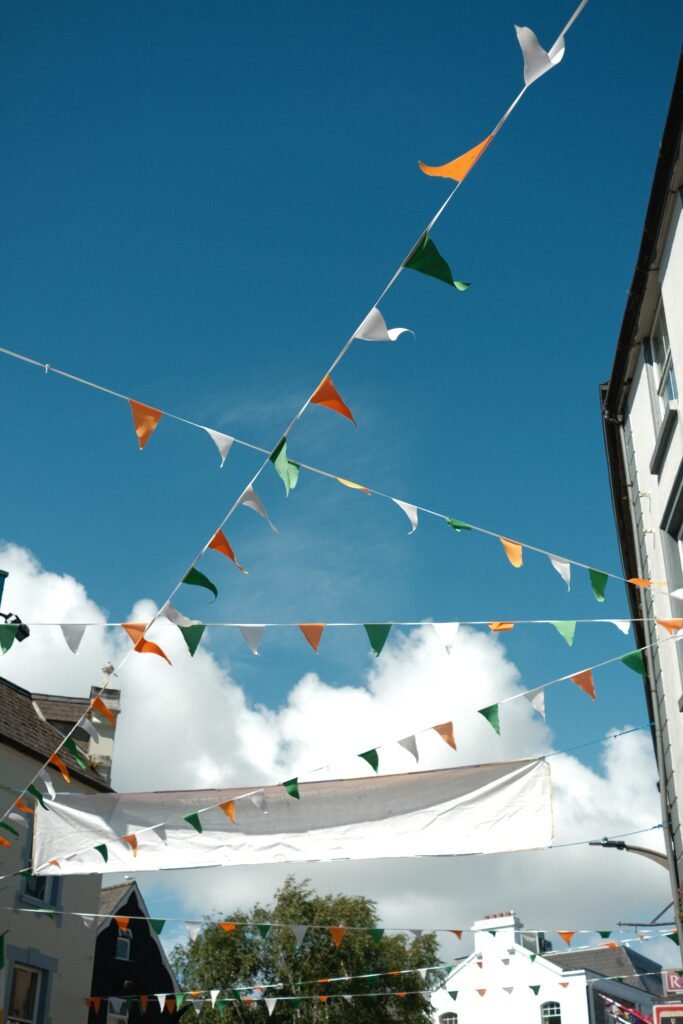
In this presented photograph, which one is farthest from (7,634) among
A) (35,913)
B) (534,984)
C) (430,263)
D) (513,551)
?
(534,984)

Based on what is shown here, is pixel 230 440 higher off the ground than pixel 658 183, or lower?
lower

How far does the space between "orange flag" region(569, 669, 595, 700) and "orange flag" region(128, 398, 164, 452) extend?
11.6 ft

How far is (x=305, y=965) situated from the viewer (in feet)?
115

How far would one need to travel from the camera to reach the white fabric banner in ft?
25.5

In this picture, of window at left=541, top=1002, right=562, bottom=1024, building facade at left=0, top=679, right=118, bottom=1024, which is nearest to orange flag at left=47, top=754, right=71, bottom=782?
building facade at left=0, top=679, right=118, bottom=1024

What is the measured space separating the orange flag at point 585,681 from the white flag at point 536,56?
451 centimetres

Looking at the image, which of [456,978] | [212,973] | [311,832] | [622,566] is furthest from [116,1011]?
[456,978]

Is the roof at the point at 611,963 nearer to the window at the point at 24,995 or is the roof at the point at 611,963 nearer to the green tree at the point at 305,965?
the green tree at the point at 305,965

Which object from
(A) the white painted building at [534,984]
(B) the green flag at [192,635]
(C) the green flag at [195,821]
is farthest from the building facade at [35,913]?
(A) the white painted building at [534,984]

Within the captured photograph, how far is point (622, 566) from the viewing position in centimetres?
1474

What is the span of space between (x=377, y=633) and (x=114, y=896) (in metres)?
22.8

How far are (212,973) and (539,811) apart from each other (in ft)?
101

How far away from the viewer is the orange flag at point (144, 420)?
7.24 m

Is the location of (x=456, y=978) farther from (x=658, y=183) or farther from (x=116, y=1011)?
(x=658, y=183)
